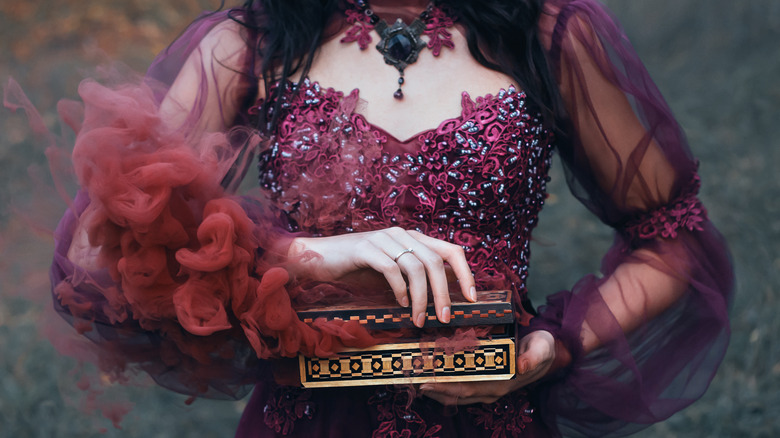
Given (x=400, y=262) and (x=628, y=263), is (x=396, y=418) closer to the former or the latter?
(x=400, y=262)

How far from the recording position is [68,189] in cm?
84

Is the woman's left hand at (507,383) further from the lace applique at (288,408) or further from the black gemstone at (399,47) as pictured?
the black gemstone at (399,47)

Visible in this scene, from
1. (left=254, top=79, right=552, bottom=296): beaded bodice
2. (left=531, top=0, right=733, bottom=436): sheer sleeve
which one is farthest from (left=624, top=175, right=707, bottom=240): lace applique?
(left=254, top=79, right=552, bottom=296): beaded bodice

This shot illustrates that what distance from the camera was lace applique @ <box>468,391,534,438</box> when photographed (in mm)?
1012

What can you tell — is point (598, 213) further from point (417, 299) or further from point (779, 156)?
point (779, 156)

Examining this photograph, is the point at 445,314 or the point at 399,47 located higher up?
the point at 399,47

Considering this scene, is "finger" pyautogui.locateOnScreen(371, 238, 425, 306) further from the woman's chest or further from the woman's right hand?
the woman's chest

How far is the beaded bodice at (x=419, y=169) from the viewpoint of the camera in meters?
1.01

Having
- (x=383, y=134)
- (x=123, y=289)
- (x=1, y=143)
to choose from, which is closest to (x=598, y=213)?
(x=383, y=134)

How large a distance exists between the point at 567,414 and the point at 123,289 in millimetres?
616

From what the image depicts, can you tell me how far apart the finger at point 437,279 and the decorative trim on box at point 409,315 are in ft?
0.04

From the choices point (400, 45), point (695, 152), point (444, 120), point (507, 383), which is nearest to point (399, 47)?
point (400, 45)

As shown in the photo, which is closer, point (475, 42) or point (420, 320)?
point (420, 320)

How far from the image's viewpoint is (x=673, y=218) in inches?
43.6
